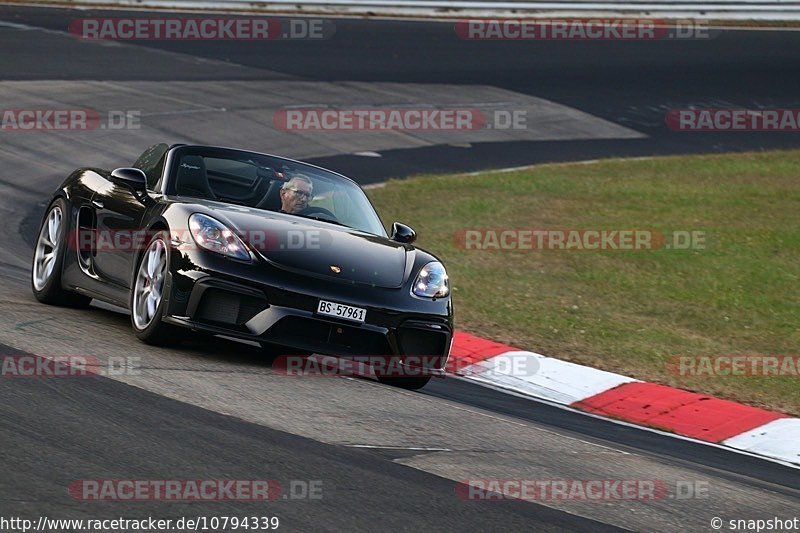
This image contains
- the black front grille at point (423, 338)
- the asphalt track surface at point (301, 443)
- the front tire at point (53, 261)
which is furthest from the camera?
the front tire at point (53, 261)

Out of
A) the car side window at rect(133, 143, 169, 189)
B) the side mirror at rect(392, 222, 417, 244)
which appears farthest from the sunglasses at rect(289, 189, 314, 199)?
the car side window at rect(133, 143, 169, 189)

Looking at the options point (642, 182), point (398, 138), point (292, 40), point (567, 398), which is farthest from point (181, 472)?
point (292, 40)

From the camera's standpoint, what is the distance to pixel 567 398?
27.9ft

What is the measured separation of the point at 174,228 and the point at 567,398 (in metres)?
2.90

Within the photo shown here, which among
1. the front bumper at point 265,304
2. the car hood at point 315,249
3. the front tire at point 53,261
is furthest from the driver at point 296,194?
the front tire at point 53,261

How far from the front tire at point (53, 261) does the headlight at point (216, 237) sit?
170cm

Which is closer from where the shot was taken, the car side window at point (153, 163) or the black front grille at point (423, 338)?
the black front grille at point (423, 338)

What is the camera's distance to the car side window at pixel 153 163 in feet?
27.0

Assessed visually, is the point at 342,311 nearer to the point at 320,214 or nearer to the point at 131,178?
the point at 320,214

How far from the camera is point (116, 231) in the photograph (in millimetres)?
8047

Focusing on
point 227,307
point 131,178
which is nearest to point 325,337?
point 227,307

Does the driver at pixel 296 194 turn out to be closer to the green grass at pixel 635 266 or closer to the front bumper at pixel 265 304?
the front bumper at pixel 265 304

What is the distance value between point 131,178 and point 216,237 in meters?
0.96

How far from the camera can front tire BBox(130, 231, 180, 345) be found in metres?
7.10
